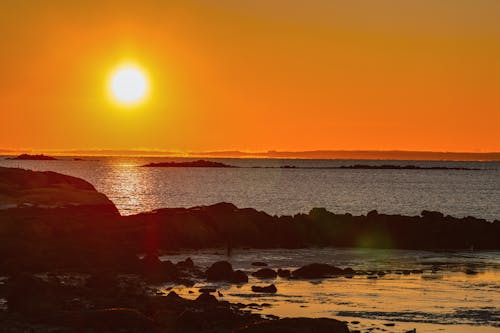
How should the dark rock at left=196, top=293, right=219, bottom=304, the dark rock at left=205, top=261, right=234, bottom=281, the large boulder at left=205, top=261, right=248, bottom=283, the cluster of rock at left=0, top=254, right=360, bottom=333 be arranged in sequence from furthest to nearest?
the dark rock at left=205, top=261, right=234, bottom=281
the large boulder at left=205, top=261, right=248, bottom=283
the dark rock at left=196, top=293, right=219, bottom=304
the cluster of rock at left=0, top=254, right=360, bottom=333

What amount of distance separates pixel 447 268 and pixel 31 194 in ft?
90.2

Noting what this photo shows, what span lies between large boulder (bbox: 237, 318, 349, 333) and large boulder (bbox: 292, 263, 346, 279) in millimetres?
14279

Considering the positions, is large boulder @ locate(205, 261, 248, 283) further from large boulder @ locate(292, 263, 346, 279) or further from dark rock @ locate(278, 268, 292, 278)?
large boulder @ locate(292, 263, 346, 279)

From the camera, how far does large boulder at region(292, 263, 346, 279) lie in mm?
38491

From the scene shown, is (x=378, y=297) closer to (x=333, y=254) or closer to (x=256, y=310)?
(x=256, y=310)

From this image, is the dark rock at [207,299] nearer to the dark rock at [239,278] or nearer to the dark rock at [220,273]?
the dark rock at [239,278]

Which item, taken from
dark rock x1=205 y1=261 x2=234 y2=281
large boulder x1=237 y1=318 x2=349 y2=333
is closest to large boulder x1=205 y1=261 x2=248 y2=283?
dark rock x1=205 y1=261 x2=234 y2=281

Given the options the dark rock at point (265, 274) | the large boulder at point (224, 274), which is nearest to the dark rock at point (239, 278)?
the large boulder at point (224, 274)

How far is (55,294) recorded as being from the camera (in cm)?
2966

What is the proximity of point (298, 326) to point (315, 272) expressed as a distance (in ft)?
51.3

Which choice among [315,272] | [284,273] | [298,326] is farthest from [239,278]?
[298,326]

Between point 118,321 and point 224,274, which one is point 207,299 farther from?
point 224,274

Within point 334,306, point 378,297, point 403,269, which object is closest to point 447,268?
point 403,269

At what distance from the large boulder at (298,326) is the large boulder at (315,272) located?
14279 millimetres
